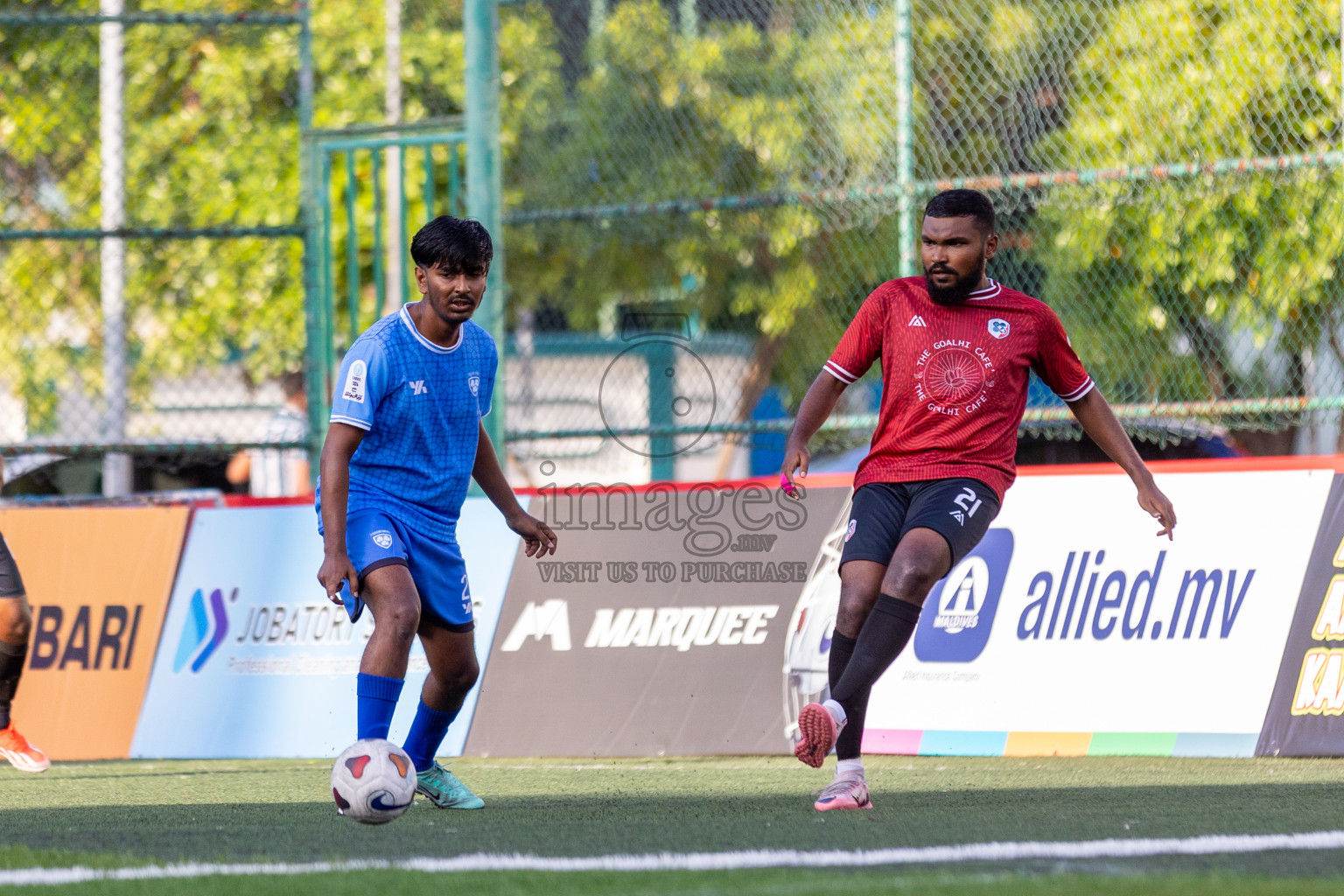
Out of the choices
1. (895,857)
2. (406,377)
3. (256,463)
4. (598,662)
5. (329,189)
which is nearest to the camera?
(895,857)

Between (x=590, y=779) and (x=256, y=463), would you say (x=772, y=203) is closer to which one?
(x=590, y=779)

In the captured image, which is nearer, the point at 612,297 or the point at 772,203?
the point at 772,203

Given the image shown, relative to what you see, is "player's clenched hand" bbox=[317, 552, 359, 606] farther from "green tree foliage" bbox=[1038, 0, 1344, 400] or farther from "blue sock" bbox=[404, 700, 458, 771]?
"green tree foliage" bbox=[1038, 0, 1344, 400]

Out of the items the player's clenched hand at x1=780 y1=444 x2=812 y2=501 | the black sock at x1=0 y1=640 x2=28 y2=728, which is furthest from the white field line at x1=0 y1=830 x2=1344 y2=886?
the black sock at x1=0 y1=640 x2=28 y2=728

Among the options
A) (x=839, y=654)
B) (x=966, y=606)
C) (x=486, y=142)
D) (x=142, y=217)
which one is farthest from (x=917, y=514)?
(x=142, y=217)

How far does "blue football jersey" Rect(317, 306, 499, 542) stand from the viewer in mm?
5047

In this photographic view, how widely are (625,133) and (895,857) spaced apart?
7263mm

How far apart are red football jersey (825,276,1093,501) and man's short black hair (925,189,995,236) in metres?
0.25

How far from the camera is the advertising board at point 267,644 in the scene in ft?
25.6

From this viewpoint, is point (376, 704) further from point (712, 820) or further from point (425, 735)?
point (712, 820)

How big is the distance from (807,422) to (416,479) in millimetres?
1278

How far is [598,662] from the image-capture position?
7.60 metres

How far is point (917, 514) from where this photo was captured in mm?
5344

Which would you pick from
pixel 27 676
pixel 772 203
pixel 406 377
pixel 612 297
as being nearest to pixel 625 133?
pixel 772 203
